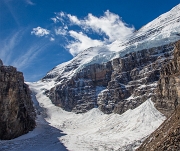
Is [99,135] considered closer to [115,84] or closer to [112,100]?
[112,100]

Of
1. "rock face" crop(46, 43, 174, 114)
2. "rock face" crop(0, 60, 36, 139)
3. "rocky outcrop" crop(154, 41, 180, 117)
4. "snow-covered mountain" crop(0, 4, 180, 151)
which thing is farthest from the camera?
"rock face" crop(46, 43, 174, 114)

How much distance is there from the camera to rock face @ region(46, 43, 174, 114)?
414ft

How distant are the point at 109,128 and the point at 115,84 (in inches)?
1839

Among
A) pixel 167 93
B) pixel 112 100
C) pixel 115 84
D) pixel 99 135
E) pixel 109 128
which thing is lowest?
pixel 99 135

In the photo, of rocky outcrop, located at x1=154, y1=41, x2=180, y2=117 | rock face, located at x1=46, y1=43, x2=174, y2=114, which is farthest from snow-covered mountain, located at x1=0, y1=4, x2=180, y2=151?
rocky outcrop, located at x1=154, y1=41, x2=180, y2=117

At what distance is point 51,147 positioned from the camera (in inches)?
2911

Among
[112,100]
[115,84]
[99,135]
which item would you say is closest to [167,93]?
[99,135]

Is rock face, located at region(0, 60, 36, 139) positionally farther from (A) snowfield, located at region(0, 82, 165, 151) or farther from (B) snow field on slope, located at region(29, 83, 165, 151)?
(B) snow field on slope, located at region(29, 83, 165, 151)

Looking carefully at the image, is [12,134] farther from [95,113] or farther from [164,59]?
[164,59]

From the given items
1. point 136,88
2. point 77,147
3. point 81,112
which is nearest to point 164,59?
point 136,88

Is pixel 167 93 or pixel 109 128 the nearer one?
pixel 167 93

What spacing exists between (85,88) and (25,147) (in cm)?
9231

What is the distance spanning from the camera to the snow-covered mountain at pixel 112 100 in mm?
83750

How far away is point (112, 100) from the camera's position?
141875mm
